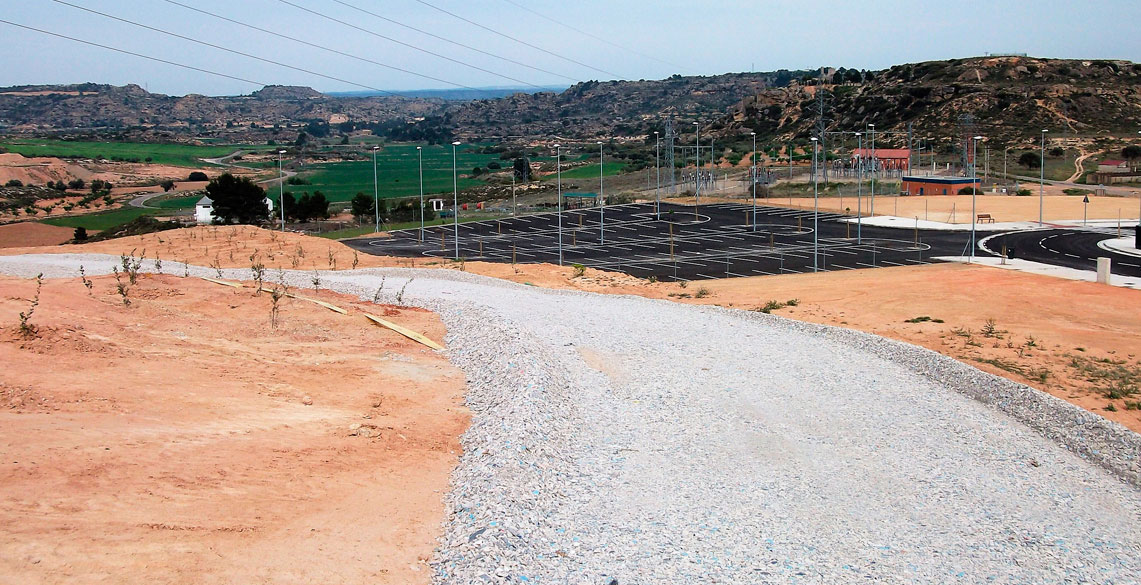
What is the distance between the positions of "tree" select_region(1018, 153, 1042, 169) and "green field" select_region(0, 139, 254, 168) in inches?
4882

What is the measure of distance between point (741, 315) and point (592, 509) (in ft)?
53.1

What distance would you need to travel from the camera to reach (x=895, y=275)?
4597cm

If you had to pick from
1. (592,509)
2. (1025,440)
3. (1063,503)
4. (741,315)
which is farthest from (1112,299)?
(592,509)

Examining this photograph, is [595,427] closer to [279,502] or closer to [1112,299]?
[279,502]

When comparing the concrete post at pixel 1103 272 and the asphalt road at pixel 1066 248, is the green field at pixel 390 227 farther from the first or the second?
the concrete post at pixel 1103 272

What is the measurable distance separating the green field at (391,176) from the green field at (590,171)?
49.8 feet

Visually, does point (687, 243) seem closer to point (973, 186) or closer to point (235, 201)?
point (973, 186)

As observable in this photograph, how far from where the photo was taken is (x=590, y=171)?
150 m

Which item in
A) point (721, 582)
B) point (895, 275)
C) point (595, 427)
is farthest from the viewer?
point (895, 275)

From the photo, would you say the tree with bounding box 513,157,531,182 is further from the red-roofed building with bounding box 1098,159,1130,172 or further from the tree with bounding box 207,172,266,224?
the red-roofed building with bounding box 1098,159,1130,172

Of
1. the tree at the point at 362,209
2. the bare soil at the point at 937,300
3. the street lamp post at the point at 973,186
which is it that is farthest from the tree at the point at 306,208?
the street lamp post at the point at 973,186

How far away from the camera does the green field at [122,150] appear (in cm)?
14988

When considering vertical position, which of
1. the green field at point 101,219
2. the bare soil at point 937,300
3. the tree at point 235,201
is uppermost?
the tree at point 235,201

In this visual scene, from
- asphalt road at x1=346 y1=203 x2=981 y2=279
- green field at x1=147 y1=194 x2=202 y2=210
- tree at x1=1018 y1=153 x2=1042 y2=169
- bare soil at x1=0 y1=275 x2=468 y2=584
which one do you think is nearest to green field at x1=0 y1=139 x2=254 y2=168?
green field at x1=147 y1=194 x2=202 y2=210
